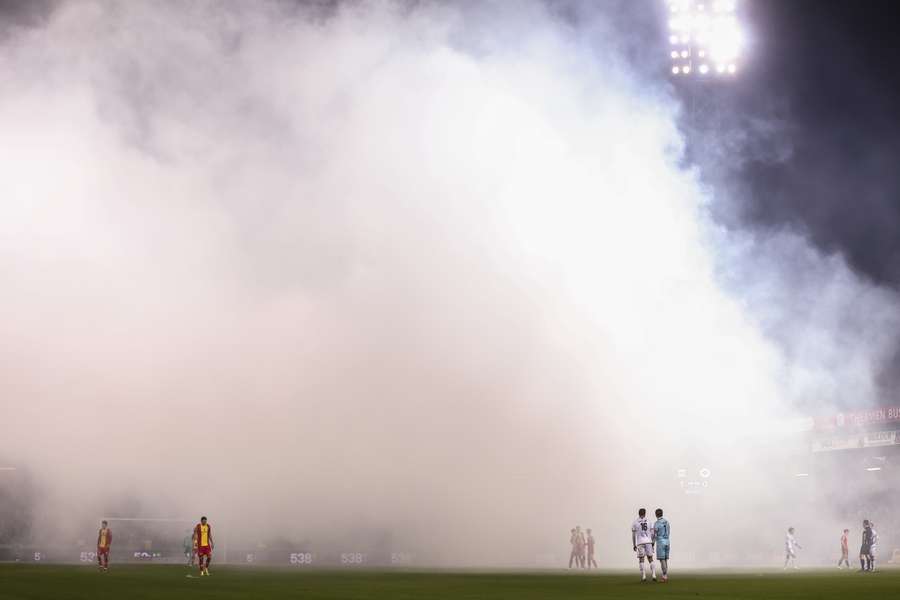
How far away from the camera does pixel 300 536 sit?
152ft

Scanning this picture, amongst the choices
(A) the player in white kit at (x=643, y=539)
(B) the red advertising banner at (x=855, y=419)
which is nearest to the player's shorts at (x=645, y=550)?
(A) the player in white kit at (x=643, y=539)

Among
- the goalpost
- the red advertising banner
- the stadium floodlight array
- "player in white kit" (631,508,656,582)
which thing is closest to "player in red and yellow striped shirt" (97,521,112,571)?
the goalpost

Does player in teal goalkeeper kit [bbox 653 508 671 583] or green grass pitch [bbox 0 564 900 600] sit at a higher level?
player in teal goalkeeper kit [bbox 653 508 671 583]

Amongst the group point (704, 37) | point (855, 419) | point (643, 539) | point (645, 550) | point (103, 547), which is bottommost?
point (103, 547)

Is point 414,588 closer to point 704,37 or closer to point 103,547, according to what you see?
point 103,547

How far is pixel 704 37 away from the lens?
43406 mm

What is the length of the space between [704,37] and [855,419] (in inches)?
835

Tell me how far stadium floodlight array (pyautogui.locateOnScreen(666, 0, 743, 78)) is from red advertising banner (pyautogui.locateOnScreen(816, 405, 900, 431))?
1877 cm

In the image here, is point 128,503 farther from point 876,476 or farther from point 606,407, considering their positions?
point 876,476

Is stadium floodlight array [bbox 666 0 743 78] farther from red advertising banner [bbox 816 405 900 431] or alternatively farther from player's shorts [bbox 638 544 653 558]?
player's shorts [bbox 638 544 653 558]

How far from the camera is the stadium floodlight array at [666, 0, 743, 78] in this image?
1704 inches

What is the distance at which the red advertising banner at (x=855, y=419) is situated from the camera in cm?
5128

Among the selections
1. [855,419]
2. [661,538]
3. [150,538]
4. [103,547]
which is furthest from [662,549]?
[855,419]

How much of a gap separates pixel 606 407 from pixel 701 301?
6655 millimetres
